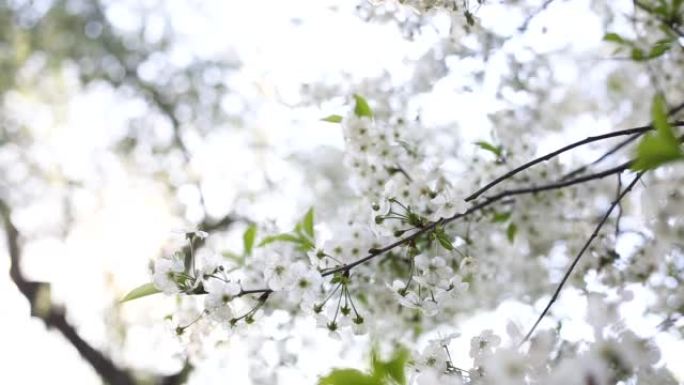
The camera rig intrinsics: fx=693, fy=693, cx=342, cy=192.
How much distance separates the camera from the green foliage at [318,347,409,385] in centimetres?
69

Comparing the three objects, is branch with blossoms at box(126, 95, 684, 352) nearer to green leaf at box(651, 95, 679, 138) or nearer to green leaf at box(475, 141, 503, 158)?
green leaf at box(651, 95, 679, 138)

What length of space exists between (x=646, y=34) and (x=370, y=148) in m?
0.94

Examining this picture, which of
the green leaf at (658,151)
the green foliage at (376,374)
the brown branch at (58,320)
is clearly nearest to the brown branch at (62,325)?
the brown branch at (58,320)

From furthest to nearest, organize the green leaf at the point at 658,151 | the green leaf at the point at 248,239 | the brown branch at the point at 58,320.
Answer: the brown branch at the point at 58,320, the green leaf at the point at 248,239, the green leaf at the point at 658,151

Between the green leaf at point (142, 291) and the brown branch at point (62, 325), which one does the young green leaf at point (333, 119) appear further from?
Result: the brown branch at point (62, 325)

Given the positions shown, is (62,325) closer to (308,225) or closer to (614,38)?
(308,225)

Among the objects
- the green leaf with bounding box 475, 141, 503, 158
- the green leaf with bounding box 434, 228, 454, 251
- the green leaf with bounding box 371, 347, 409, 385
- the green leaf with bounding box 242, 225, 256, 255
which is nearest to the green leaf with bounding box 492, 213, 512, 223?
the green leaf with bounding box 475, 141, 503, 158

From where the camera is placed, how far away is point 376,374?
2.28 ft

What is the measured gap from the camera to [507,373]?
0.62 m

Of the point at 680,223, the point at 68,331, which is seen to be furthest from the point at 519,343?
the point at 68,331

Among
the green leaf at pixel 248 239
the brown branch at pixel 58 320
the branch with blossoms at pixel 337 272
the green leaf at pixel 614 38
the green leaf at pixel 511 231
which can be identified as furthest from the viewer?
the brown branch at pixel 58 320

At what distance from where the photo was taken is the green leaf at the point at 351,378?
2.25 ft

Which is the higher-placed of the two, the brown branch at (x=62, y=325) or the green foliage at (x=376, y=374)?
the green foliage at (x=376, y=374)

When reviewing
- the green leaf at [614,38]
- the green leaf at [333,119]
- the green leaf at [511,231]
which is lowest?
the green leaf at [333,119]
